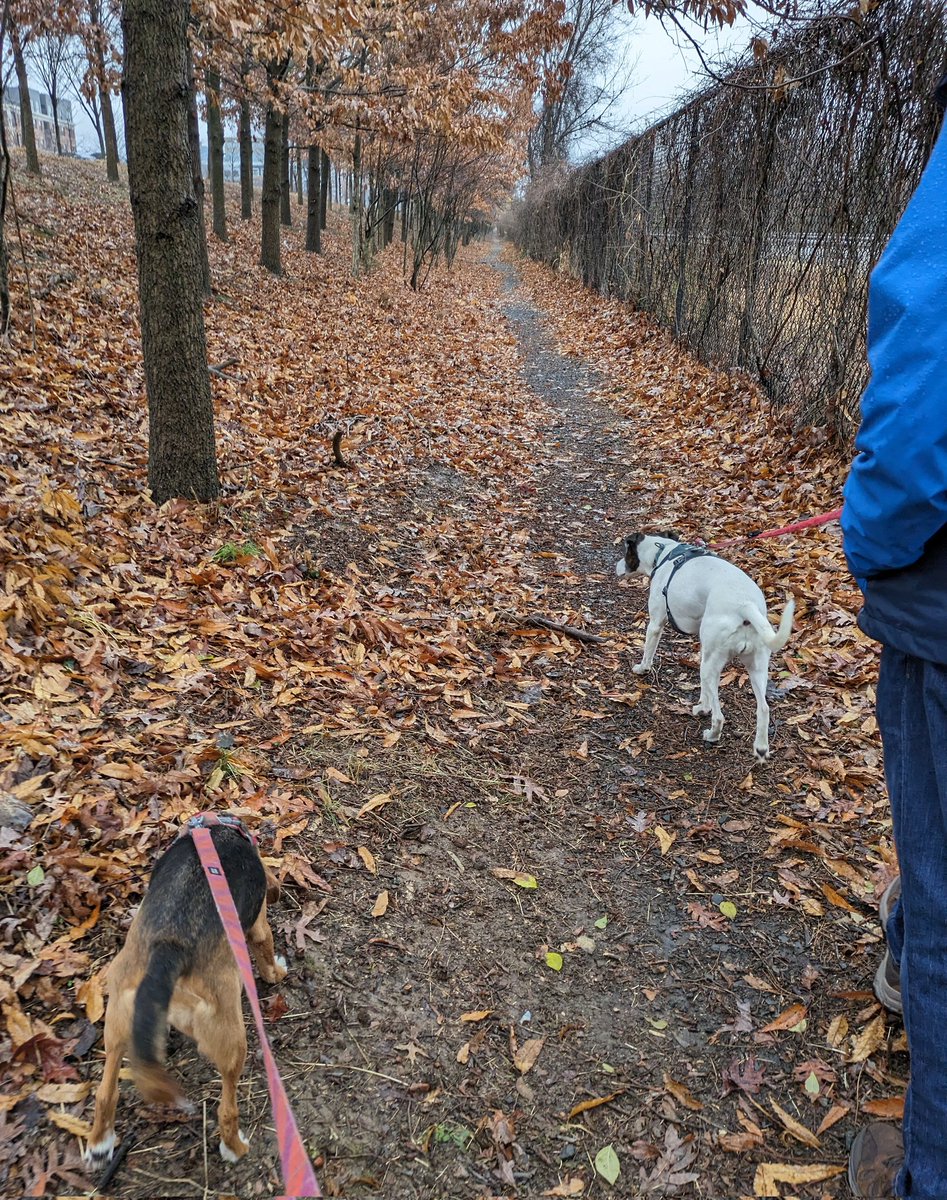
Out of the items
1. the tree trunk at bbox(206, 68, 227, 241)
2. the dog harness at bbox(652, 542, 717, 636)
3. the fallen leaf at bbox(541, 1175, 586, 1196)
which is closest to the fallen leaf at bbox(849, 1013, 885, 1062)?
the fallen leaf at bbox(541, 1175, 586, 1196)

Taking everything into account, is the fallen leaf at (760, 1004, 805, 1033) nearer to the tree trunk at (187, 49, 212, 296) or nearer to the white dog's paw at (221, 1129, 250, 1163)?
the white dog's paw at (221, 1129, 250, 1163)

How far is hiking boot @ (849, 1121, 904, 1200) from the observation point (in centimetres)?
208

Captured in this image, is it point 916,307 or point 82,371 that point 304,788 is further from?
point 82,371

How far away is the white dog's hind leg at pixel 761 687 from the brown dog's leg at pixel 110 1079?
3297mm

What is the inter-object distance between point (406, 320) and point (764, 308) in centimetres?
1063

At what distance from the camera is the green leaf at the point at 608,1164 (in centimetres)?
222

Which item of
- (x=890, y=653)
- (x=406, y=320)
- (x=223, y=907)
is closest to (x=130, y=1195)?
(x=223, y=907)

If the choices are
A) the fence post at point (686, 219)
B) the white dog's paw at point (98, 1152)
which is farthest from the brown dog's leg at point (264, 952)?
the fence post at point (686, 219)

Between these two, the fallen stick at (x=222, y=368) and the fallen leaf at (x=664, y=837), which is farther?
the fallen stick at (x=222, y=368)

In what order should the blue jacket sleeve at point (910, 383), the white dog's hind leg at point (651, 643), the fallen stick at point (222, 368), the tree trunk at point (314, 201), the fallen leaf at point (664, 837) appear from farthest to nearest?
the tree trunk at point (314, 201)
the fallen stick at point (222, 368)
the white dog's hind leg at point (651, 643)
the fallen leaf at point (664, 837)
the blue jacket sleeve at point (910, 383)

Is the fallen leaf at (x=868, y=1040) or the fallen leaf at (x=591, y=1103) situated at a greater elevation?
the fallen leaf at (x=868, y=1040)

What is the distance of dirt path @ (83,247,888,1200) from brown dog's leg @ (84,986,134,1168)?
0.35 ft

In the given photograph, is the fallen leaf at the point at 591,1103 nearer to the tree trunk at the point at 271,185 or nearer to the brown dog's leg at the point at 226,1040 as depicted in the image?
the brown dog's leg at the point at 226,1040

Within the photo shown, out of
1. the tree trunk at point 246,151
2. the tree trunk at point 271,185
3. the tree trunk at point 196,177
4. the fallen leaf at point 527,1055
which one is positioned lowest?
the fallen leaf at point 527,1055
